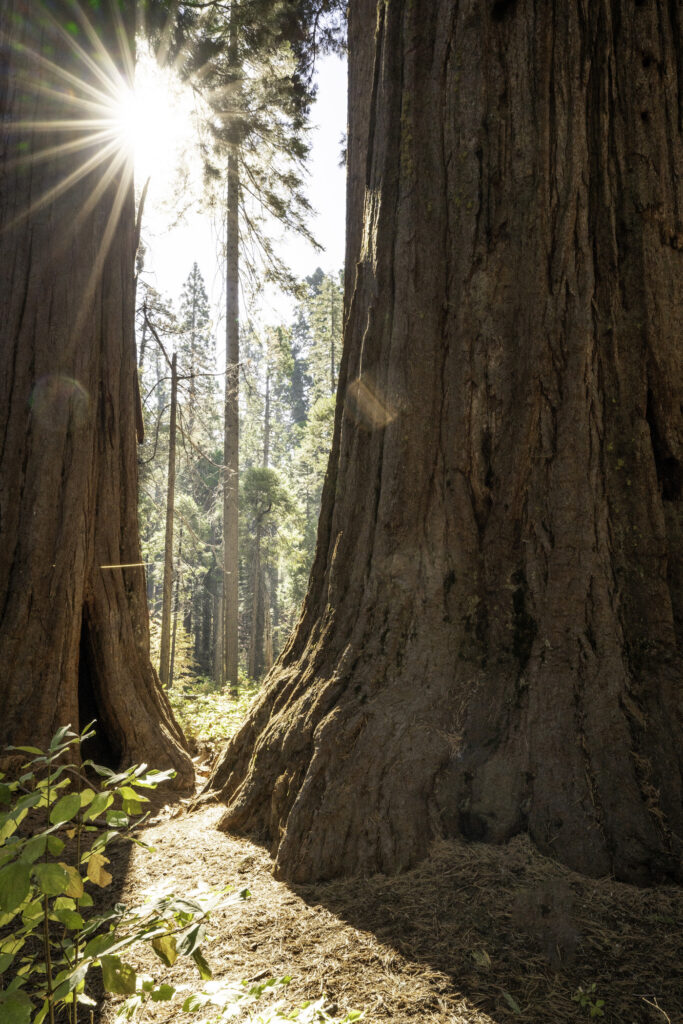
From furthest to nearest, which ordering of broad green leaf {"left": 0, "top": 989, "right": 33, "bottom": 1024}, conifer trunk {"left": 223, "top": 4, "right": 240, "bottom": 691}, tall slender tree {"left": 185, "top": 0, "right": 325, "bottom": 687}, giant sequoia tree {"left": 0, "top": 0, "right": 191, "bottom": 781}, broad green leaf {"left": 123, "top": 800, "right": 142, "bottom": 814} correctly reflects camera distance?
conifer trunk {"left": 223, "top": 4, "right": 240, "bottom": 691}, tall slender tree {"left": 185, "top": 0, "right": 325, "bottom": 687}, giant sequoia tree {"left": 0, "top": 0, "right": 191, "bottom": 781}, broad green leaf {"left": 123, "top": 800, "right": 142, "bottom": 814}, broad green leaf {"left": 0, "top": 989, "right": 33, "bottom": 1024}

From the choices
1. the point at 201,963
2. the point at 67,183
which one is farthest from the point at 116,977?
the point at 67,183

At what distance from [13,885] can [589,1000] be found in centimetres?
166

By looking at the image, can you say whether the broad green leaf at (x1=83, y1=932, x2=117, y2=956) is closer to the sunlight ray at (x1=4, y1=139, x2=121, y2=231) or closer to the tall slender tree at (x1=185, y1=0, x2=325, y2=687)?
the sunlight ray at (x1=4, y1=139, x2=121, y2=231)

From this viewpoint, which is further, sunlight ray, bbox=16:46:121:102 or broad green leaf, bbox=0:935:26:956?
sunlight ray, bbox=16:46:121:102

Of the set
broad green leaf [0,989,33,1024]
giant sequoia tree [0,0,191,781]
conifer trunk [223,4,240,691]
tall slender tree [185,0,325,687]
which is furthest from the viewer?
conifer trunk [223,4,240,691]

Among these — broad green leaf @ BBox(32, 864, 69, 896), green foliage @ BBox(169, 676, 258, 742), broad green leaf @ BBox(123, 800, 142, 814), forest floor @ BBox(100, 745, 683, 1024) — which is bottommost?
green foliage @ BBox(169, 676, 258, 742)

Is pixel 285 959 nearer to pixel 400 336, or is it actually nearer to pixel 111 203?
pixel 400 336

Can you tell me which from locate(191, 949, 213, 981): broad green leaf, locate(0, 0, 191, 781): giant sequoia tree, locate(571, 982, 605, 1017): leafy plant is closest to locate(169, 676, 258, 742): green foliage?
locate(0, 0, 191, 781): giant sequoia tree

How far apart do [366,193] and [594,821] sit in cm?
370

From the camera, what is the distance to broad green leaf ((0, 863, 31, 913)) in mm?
1086

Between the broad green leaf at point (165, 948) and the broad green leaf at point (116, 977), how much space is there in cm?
8

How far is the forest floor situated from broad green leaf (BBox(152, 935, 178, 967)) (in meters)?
0.17

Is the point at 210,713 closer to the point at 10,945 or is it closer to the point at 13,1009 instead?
the point at 10,945

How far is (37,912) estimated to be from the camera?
1319 millimetres
